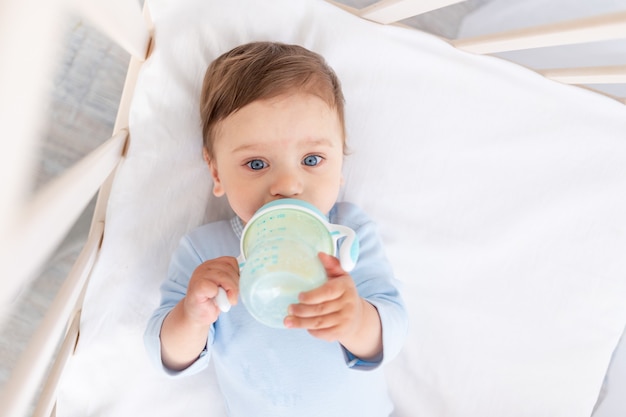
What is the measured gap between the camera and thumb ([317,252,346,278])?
0.59m

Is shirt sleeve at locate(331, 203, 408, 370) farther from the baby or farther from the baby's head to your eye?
the baby's head

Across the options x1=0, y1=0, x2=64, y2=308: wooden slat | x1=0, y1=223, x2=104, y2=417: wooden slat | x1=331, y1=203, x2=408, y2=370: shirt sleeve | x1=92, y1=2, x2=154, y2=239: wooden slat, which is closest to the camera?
x1=0, y1=0, x2=64, y2=308: wooden slat

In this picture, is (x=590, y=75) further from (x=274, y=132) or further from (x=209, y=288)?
(x=209, y=288)

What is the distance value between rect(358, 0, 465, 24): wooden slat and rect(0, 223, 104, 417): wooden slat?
621 mm

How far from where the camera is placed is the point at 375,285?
33.7 inches

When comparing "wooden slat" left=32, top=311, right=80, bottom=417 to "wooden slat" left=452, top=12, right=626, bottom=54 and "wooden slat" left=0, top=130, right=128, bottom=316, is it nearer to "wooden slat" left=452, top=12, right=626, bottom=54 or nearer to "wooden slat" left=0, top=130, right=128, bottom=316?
"wooden slat" left=0, top=130, right=128, bottom=316

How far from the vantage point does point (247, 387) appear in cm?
86

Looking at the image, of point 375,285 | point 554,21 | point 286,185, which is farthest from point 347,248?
point 554,21

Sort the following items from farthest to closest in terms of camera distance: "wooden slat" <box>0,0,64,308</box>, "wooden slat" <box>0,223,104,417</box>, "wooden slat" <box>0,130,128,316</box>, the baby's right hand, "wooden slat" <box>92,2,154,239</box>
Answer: "wooden slat" <box>92,2,154,239</box>
the baby's right hand
"wooden slat" <box>0,223,104,417</box>
"wooden slat" <box>0,130,128,316</box>
"wooden slat" <box>0,0,64,308</box>

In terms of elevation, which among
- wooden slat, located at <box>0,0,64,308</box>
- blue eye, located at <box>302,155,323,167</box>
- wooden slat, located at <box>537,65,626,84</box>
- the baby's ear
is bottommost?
the baby's ear

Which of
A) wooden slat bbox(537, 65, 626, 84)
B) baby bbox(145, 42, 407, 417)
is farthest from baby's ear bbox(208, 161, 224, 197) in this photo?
wooden slat bbox(537, 65, 626, 84)

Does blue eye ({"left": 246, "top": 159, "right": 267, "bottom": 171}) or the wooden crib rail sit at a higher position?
the wooden crib rail

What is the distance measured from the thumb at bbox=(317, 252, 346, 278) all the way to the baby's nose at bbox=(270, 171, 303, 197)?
0.44 feet

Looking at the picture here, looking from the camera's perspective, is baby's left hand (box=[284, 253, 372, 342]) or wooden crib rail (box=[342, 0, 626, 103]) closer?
baby's left hand (box=[284, 253, 372, 342])
